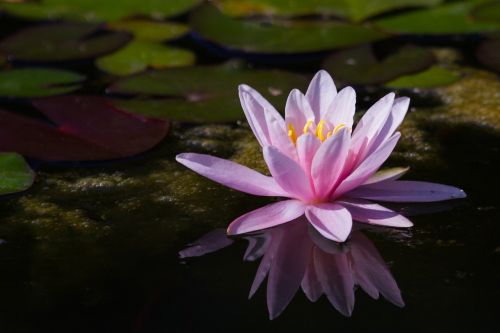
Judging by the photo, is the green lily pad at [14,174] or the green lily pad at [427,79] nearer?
the green lily pad at [14,174]

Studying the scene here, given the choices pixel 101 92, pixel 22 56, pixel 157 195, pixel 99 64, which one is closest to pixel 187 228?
pixel 157 195

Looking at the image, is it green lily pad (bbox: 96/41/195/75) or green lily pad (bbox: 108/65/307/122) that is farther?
green lily pad (bbox: 96/41/195/75)

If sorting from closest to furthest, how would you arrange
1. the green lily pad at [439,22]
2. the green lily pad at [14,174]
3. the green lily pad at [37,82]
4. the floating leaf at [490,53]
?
the green lily pad at [14,174] → the green lily pad at [37,82] → the floating leaf at [490,53] → the green lily pad at [439,22]

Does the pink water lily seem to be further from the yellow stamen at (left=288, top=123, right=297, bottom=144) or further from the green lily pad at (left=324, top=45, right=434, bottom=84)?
the green lily pad at (left=324, top=45, right=434, bottom=84)

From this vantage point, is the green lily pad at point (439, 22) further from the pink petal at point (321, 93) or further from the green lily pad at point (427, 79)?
the pink petal at point (321, 93)

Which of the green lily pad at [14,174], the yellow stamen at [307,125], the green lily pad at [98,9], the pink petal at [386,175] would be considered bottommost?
the green lily pad at [14,174]

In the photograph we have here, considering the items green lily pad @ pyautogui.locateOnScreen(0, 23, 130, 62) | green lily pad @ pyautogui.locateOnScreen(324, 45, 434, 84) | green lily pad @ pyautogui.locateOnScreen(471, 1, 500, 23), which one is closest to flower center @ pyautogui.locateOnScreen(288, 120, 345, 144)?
green lily pad @ pyautogui.locateOnScreen(324, 45, 434, 84)

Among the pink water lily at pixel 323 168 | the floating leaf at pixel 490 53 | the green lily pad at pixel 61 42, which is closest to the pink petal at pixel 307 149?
the pink water lily at pixel 323 168
